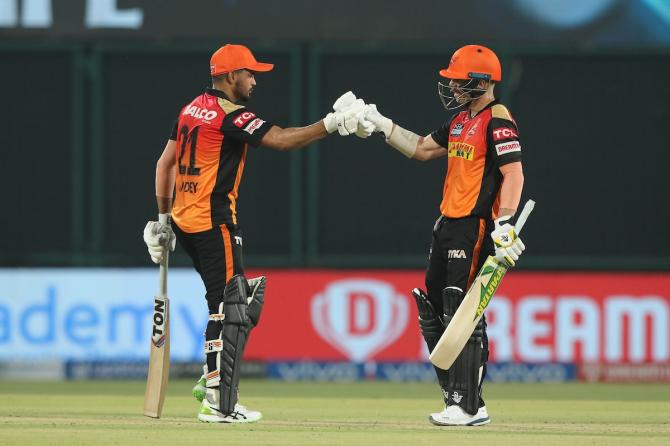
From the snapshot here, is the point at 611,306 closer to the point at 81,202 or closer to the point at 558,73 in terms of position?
Answer: the point at 558,73

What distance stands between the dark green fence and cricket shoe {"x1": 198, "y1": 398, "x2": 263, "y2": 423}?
10.8ft

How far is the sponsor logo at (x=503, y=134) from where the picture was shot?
715 centimetres

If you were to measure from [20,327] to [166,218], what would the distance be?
3079 mm

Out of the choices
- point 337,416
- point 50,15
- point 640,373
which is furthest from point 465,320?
point 50,15

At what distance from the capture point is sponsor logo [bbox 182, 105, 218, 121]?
7250 mm

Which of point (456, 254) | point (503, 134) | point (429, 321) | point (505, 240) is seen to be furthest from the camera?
point (429, 321)

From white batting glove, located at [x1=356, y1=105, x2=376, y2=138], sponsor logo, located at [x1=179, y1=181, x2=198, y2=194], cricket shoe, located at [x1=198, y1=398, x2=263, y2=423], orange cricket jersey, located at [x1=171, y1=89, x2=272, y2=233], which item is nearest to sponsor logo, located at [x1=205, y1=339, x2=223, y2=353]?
cricket shoe, located at [x1=198, y1=398, x2=263, y2=423]

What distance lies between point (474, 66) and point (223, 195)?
49.1 inches

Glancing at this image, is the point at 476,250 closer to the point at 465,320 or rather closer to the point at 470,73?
the point at 465,320

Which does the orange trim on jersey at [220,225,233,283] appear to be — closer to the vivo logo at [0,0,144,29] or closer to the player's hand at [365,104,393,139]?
the player's hand at [365,104,393,139]

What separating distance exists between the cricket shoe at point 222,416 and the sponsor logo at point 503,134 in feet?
5.28

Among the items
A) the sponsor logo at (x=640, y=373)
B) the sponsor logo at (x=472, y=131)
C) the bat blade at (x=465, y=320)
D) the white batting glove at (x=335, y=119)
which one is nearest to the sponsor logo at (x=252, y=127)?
the white batting glove at (x=335, y=119)

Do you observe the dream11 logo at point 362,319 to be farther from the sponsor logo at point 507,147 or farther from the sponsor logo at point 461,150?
the sponsor logo at point 507,147

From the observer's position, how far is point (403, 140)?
7676mm
